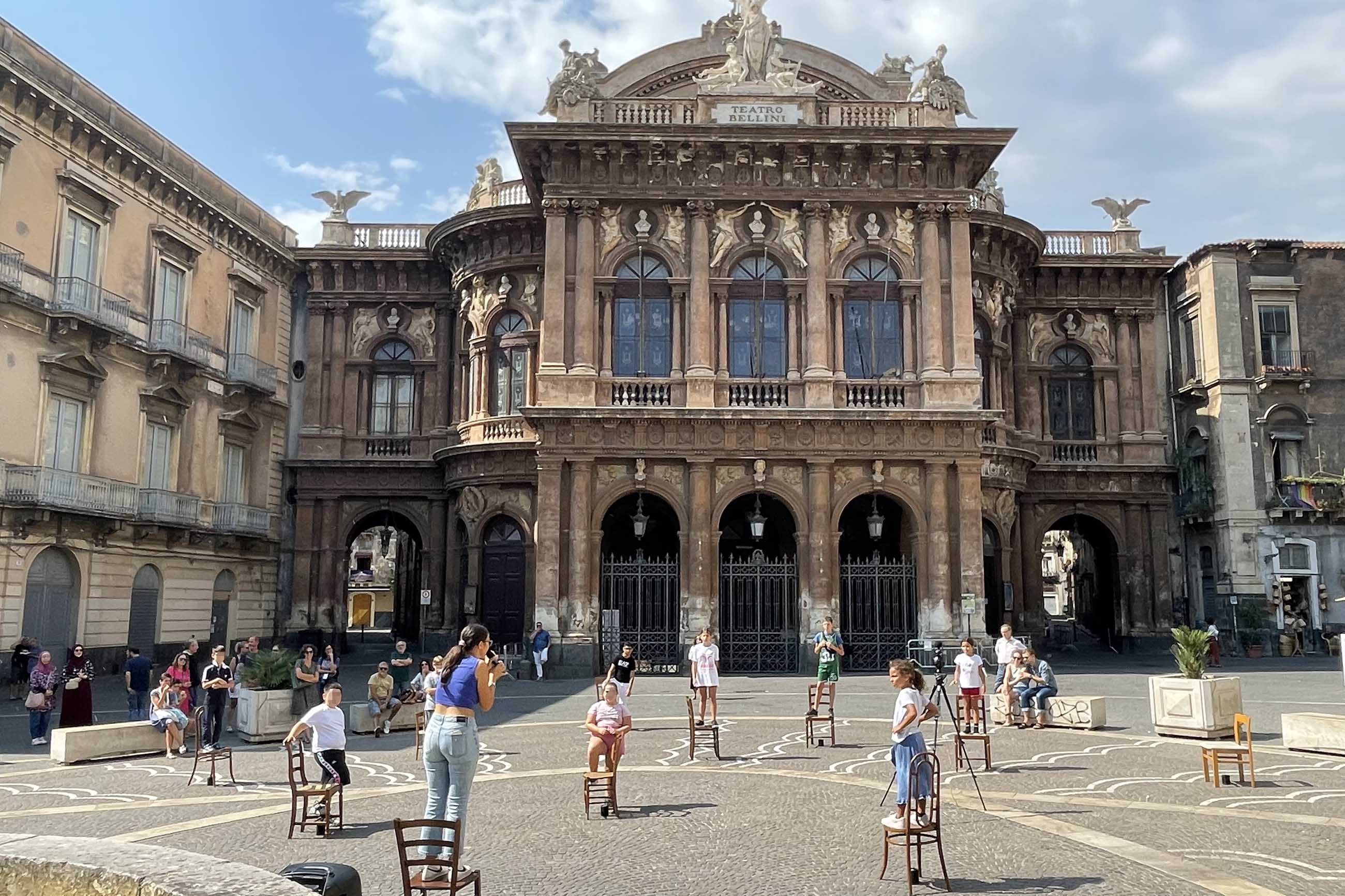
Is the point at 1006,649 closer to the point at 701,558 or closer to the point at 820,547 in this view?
the point at 820,547

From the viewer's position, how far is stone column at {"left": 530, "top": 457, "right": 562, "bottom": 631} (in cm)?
2570

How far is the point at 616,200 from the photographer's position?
27.3 meters

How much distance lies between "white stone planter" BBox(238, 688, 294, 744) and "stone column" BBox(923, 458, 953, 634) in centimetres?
1529

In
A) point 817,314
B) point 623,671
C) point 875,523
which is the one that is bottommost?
point 623,671

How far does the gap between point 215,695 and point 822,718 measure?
332 inches

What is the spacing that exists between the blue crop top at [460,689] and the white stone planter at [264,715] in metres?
9.44

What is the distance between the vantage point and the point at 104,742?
47.8 ft

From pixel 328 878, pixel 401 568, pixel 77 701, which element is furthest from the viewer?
pixel 401 568

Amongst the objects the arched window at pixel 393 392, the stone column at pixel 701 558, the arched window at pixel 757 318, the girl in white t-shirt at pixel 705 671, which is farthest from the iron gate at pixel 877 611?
the arched window at pixel 393 392

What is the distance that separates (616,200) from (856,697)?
44.4 ft

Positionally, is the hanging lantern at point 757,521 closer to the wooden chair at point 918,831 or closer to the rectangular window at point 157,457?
the rectangular window at point 157,457

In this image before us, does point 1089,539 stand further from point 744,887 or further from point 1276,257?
point 744,887

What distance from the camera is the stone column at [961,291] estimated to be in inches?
1054

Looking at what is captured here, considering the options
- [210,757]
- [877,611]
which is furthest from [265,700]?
[877,611]
